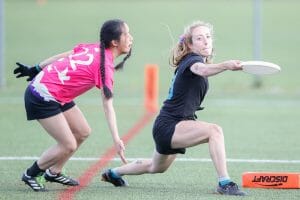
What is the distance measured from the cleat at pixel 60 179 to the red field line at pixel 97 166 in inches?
3.3

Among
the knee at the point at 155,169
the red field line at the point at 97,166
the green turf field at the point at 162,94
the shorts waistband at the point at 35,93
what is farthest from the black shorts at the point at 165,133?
the shorts waistband at the point at 35,93

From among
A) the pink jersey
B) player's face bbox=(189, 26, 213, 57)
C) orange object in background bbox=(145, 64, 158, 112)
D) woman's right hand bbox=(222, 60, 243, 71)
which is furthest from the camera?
orange object in background bbox=(145, 64, 158, 112)

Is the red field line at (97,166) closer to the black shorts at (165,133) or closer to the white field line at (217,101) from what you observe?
the black shorts at (165,133)

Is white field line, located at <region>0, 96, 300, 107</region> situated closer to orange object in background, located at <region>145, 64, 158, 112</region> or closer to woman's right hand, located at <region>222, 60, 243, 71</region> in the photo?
orange object in background, located at <region>145, 64, 158, 112</region>

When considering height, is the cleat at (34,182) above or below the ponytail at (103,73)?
below

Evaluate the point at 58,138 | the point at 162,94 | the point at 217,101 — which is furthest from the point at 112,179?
the point at 162,94

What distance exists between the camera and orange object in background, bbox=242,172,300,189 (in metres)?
8.15

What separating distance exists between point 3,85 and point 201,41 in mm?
10091

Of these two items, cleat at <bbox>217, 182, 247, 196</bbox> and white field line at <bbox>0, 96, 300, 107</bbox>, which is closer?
cleat at <bbox>217, 182, 247, 196</bbox>

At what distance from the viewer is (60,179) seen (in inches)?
328

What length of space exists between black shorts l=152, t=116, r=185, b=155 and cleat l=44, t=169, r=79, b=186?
910mm

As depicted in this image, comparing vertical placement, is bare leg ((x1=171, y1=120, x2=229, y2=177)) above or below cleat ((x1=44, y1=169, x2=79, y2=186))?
above

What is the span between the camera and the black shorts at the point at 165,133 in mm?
7922

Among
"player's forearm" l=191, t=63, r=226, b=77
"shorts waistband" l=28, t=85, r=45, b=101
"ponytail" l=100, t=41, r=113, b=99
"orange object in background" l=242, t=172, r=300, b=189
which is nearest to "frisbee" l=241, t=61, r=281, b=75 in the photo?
"player's forearm" l=191, t=63, r=226, b=77
